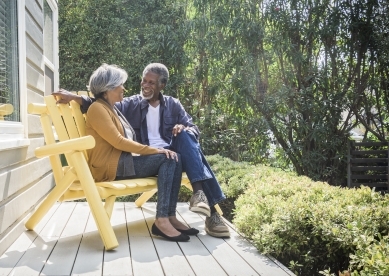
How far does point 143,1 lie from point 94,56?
1.13m

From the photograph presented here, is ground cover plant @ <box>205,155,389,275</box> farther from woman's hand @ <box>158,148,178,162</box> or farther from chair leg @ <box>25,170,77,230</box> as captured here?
chair leg @ <box>25,170,77,230</box>

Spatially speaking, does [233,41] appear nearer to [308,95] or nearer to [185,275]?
[308,95]

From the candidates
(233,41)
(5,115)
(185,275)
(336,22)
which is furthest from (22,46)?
(336,22)

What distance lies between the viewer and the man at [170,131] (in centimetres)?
331

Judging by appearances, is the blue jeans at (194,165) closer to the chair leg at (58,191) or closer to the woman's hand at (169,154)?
the woman's hand at (169,154)

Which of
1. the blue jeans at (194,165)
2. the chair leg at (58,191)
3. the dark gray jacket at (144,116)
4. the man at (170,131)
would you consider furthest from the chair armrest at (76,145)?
the dark gray jacket at (144,116)

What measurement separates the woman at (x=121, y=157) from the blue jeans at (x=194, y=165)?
61 millimetres

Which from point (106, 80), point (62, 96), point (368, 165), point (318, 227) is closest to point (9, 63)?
point (62, 96)

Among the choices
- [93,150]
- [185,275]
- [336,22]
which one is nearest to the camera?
[185,275]

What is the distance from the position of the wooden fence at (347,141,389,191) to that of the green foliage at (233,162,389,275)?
14.9 feet

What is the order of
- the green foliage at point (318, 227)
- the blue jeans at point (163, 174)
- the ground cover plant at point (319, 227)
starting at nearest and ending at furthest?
the ground cover plant at point (319, 227) → the green foliage at point (318, 227) → the blue jeans at point (163, 174)

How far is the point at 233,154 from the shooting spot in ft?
26.7

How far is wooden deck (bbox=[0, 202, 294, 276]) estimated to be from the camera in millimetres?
2543

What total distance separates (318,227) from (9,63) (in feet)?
6.29
